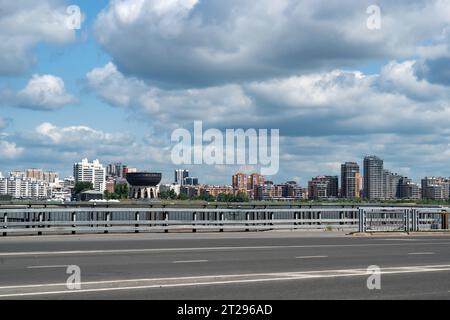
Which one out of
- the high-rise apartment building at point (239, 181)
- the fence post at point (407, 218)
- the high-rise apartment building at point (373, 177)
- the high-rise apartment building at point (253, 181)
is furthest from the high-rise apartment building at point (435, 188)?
the fence post at point (407, 218)

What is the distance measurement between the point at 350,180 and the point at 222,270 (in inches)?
6864

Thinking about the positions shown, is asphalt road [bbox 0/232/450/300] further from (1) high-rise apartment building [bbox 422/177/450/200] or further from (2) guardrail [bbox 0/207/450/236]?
(1) high-rise apartment building [bbox 422/177/450/200]

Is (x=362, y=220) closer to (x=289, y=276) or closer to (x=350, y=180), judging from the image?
(x=289, y=276)

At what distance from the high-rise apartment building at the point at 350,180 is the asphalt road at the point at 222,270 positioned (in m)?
160

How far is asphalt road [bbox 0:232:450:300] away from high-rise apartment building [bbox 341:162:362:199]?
15953 centimetres

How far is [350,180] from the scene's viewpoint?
188625 millimetres

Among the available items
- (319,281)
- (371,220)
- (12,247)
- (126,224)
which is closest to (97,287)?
(319,281)

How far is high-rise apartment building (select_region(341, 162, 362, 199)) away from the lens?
607ft

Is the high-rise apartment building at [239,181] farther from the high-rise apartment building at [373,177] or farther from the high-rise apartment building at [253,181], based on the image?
the high-rise apartment building at [373,177]

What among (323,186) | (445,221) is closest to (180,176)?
(323,186)

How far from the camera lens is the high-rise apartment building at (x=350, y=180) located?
185 metres

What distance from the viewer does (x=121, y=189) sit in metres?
181
